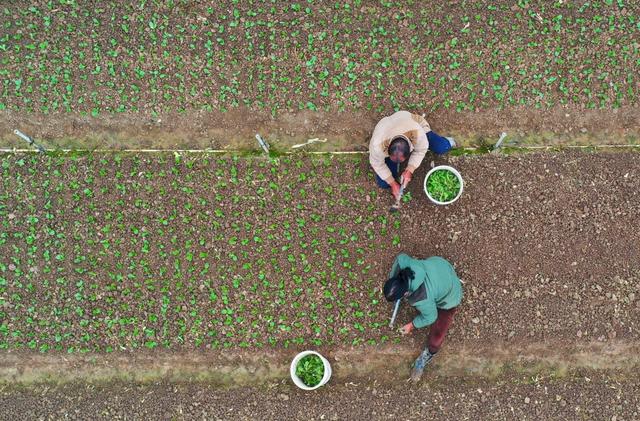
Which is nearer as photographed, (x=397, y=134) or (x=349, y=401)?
(x=397, y=134)

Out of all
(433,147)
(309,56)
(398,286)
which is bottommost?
(398,286)

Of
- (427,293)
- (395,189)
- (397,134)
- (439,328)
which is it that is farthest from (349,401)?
(397,134)

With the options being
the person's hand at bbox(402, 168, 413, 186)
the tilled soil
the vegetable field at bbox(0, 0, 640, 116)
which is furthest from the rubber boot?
the vegetable field at bbox(0, 0, 640, 116)

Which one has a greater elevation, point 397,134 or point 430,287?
point 397,134

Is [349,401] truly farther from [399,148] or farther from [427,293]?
[399,148]

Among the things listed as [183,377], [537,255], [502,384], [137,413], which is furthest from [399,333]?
[137,413]
